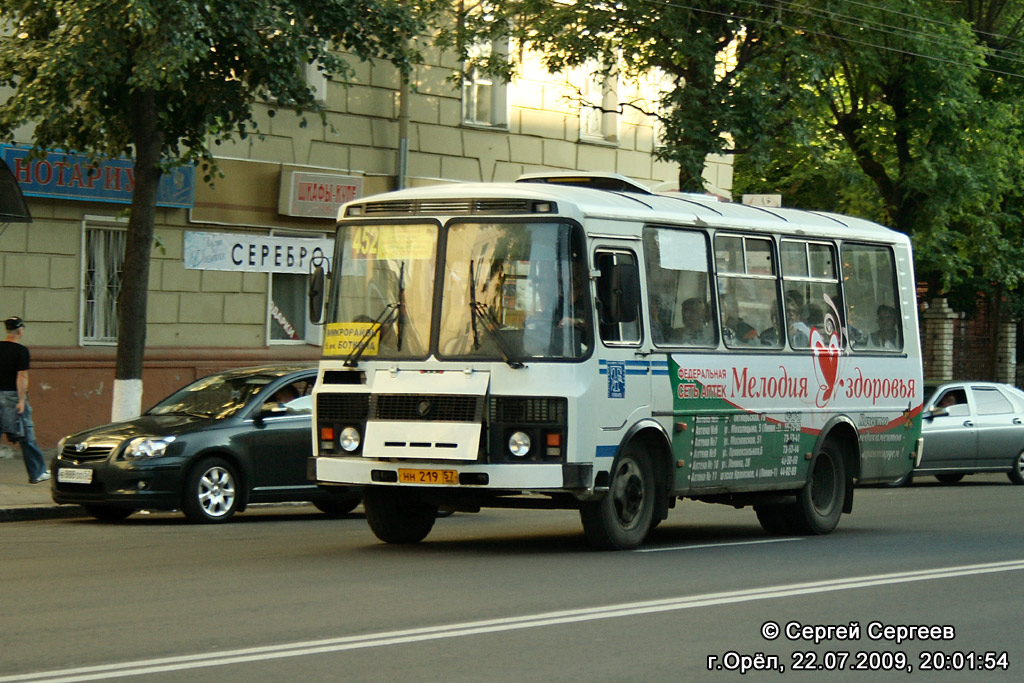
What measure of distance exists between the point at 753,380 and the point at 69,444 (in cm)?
643

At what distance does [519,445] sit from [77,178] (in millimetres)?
12370

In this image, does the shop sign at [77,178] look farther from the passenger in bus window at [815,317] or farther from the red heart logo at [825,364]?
the red heart logo at [825,364]

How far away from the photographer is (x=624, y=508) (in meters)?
12.5

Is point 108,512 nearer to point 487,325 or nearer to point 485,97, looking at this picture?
point 487,325

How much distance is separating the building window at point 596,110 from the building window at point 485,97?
1.65m

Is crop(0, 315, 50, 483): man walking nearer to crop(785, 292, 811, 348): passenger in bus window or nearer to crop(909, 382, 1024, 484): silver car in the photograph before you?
crop(785, 292, 811, 348): passenger in bus window

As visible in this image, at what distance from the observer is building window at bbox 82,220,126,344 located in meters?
22.7

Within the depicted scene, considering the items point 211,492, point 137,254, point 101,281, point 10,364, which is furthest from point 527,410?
point 101,281

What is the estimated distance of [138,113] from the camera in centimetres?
1789

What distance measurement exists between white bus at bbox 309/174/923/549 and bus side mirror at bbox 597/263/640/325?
0.01m

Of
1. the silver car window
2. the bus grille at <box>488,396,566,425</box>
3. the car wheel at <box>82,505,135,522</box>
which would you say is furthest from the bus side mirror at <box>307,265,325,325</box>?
the silver car window

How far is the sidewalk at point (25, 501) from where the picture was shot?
15.3 meters

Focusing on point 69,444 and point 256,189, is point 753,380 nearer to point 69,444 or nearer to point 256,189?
point 69,444

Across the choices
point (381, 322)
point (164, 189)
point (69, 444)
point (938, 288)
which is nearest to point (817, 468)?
point (381, 322)
